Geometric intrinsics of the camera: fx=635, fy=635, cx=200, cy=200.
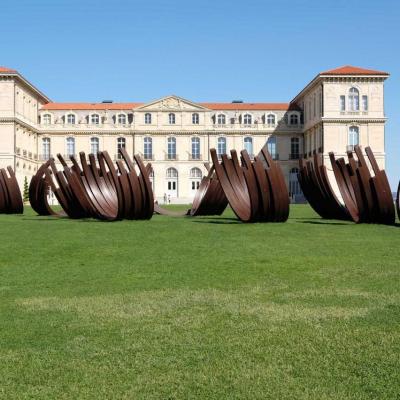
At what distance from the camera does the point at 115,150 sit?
65.7 m

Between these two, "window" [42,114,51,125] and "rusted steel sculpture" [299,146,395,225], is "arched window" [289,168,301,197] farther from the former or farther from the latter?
"rusted steel sculpture" [299,146,395,225]

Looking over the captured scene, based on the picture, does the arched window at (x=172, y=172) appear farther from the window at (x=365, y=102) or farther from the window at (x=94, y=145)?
the window at (x=365, y=102)

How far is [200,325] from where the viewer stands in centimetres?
550

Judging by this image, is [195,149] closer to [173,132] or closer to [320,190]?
[173,132]

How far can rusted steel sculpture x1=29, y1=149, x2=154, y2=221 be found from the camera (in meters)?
18.9

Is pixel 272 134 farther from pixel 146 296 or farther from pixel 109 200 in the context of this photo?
pixel 146 296

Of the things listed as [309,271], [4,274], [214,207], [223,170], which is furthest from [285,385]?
[214,207]

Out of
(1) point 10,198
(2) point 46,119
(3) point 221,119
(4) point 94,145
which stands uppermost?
(2) point 46,119

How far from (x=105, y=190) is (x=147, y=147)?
45.3 m

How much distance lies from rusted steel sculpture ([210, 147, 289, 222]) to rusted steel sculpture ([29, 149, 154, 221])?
2.36m

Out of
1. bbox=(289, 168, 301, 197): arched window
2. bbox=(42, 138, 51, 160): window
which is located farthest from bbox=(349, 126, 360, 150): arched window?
bbox=(42, 138, 51, 160): window

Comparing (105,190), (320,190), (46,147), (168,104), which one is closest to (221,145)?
(168,104)

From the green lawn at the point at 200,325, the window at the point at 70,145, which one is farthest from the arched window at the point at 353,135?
the green lawn at the point at 200,325

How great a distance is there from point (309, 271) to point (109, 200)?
13.4m
